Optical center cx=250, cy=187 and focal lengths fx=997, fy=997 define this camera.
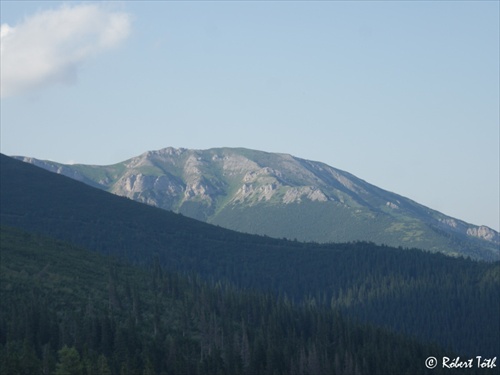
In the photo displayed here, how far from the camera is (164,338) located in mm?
162000

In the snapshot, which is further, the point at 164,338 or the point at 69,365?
the point at 164,338

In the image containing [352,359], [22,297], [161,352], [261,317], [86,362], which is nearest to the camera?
[86,362]

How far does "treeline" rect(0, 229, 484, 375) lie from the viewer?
134m

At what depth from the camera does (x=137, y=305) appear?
18088 cm

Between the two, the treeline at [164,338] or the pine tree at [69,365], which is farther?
the treeline at [164,338]

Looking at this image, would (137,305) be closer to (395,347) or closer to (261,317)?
(261,317)

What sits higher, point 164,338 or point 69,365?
point 69,365

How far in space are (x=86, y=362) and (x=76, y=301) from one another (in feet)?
213

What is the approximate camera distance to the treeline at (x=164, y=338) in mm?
133625

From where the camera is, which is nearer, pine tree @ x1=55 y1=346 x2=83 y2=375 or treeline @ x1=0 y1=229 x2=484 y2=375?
pine tree @ x1=55 y1=346 x2=83 y2=375

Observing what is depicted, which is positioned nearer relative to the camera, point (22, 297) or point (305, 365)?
point (305, 365)

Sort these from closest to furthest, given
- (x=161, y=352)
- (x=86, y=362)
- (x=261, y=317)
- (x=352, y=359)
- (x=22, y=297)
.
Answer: (x=86, y=362) < (x=161, y=352) < (x=352, y=359) < (x=22, y=297) < (x=261, y=317)

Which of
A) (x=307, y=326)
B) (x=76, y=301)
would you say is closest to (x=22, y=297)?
(x=76, y=301)

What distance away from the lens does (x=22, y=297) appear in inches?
6786
